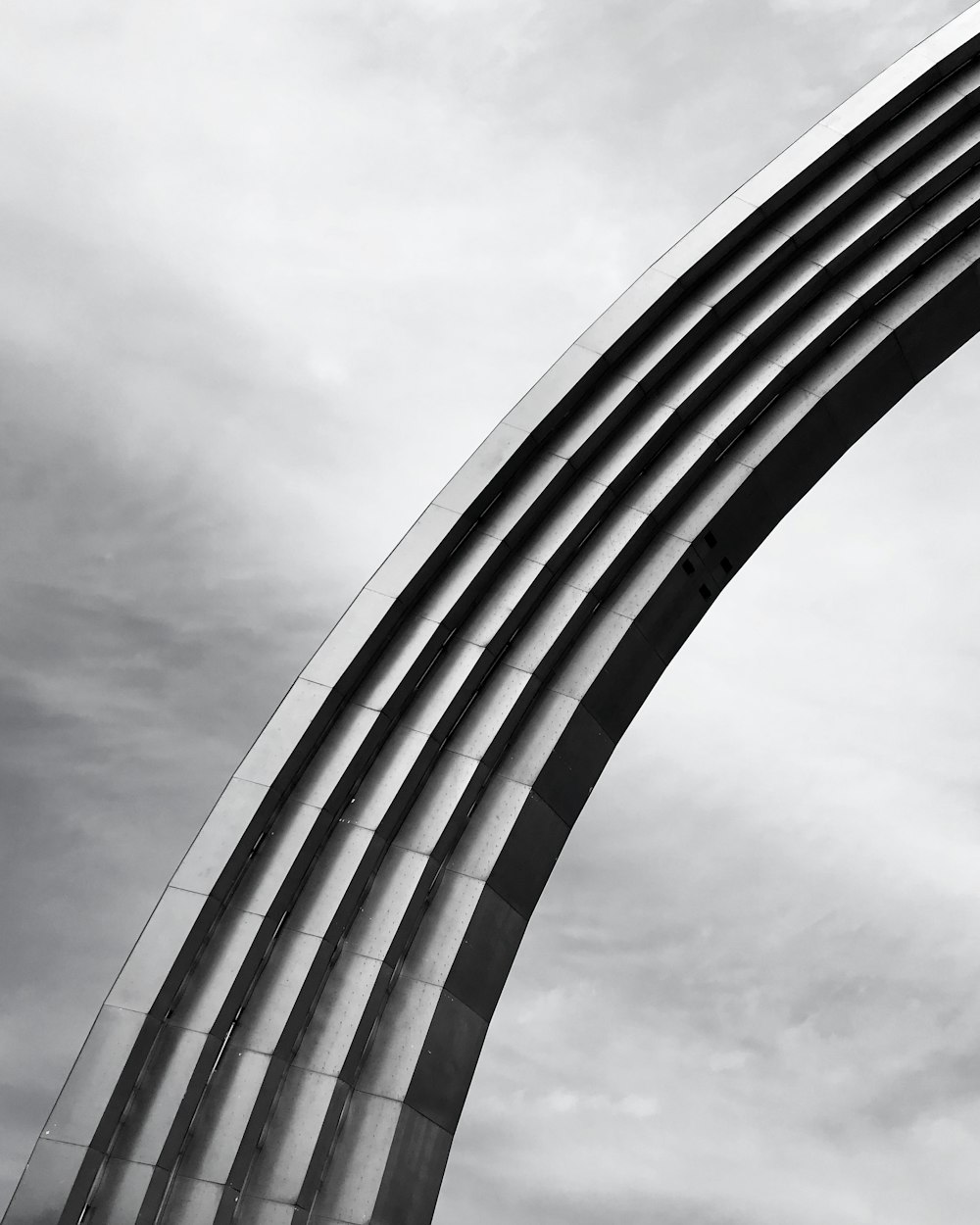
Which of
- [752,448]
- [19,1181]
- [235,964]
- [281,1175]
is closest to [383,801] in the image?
[235,964]

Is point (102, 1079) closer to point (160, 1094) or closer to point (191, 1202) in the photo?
point (160, 1094)

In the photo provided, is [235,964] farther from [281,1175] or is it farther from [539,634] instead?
[539,634]

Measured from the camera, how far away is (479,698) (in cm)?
1731

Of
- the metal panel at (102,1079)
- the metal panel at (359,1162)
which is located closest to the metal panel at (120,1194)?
the metal panel at (102,1079)

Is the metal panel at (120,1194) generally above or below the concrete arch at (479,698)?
below

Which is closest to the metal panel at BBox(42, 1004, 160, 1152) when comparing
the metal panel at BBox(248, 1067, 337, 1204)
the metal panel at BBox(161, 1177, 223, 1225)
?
the metal panel at BBox(161, 1177, 223, 1225)

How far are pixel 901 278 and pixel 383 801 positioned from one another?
460 inches

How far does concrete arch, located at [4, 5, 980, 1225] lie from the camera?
14.4m

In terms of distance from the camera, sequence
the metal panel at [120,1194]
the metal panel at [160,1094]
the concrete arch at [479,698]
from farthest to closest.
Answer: the concrete arch at [479,698] < the metal panel at [160,1094] < the metal panel at [120,1194]

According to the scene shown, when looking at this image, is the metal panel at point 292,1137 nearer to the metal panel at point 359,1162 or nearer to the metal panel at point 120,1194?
the metal panel at point 359,1162

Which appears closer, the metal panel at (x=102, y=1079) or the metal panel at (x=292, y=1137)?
the metal panel at (x=102, y=1079)

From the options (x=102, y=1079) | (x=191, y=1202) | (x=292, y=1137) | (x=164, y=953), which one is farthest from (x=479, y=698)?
(x=191, y=1202)

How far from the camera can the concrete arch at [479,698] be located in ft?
47.2

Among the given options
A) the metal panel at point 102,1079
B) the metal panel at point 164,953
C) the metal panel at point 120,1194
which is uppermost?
Answer: the metal panel at point 164,953
